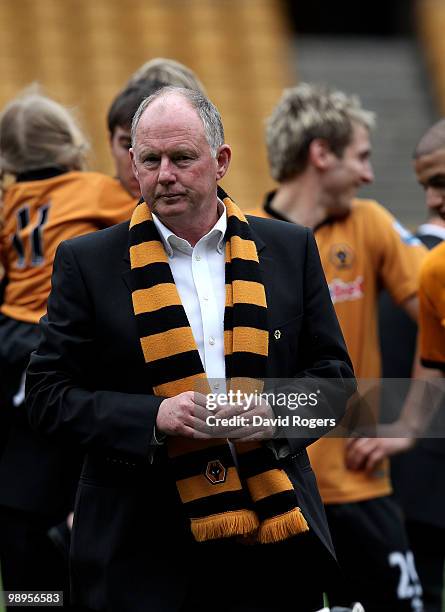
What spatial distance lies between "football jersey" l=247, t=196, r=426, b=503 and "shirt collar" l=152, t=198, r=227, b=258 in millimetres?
1437

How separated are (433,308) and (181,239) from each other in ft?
3.14

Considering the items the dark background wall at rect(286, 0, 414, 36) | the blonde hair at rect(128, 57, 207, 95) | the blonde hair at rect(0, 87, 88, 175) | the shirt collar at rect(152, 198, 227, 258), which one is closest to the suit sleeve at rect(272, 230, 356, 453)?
the shirt collar at rect(152, 198, 227, 258)

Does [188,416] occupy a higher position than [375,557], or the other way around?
[188,416]

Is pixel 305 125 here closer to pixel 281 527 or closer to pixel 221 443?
pixel 221 443

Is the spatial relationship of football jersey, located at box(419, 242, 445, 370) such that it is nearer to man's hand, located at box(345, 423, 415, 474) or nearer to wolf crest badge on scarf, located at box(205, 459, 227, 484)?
man's hand, located at box(345, 423, 415, 474)

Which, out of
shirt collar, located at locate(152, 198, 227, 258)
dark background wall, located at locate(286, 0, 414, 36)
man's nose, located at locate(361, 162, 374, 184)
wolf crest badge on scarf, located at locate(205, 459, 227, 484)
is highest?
shirt collar, located at locate(152, 198, 227, 258)

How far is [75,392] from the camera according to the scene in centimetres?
291

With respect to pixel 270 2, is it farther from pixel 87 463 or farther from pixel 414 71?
pixel 87 463

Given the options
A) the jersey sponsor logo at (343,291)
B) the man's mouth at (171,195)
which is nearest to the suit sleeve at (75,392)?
the man's mouth at (171,195)

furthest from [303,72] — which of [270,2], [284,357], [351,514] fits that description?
[284,357]

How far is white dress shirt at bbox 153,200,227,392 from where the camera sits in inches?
115

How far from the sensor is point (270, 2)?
13.3 m

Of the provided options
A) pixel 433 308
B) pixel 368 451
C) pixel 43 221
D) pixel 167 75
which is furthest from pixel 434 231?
pixel 43 221

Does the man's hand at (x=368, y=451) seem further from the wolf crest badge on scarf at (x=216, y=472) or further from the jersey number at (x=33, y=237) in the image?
the wolf crest badge on scarf at (x=216, y=472)
